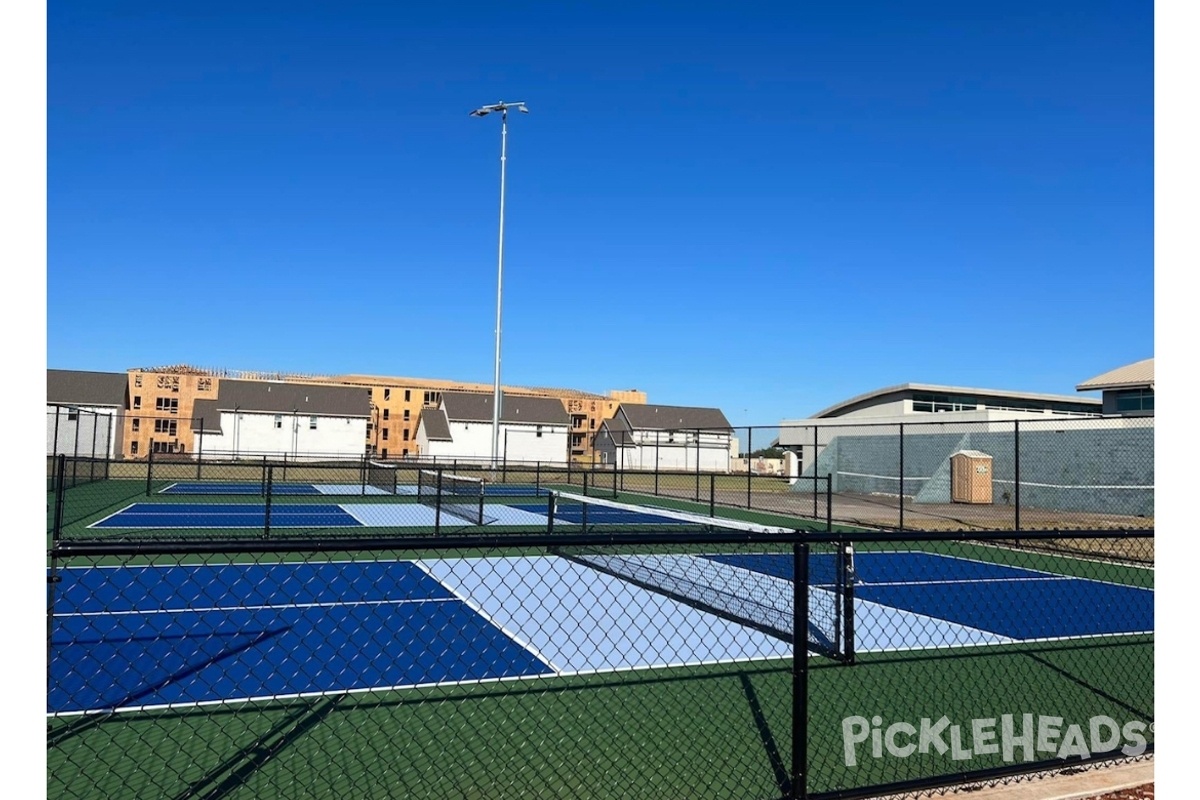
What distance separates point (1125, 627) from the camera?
916 cm

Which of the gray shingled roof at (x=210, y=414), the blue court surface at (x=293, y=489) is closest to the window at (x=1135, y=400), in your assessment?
the blue court surface at (x=293, y=489)

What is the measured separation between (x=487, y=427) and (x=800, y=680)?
6992cm

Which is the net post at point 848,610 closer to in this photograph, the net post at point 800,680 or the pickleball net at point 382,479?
the net post at point 800,680

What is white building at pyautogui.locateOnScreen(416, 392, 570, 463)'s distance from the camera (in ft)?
233

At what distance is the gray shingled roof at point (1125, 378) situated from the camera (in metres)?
35.0

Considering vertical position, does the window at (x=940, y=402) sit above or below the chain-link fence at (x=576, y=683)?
above

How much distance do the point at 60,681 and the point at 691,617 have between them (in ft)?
18.9

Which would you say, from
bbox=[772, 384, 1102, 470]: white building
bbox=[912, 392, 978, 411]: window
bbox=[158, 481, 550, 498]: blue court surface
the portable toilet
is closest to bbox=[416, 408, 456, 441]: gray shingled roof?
bbox=[772, 384, 1102, 470]: white building

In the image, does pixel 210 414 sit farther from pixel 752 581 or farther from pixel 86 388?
pixel 752 581

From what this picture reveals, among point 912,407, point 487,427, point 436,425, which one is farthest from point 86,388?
point 912,407

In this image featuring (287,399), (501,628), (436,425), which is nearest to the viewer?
(501,628)

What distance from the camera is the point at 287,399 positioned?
214 ft

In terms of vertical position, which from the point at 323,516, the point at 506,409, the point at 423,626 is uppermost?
the point at 506,409

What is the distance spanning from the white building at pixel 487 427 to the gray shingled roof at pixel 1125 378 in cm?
4069
